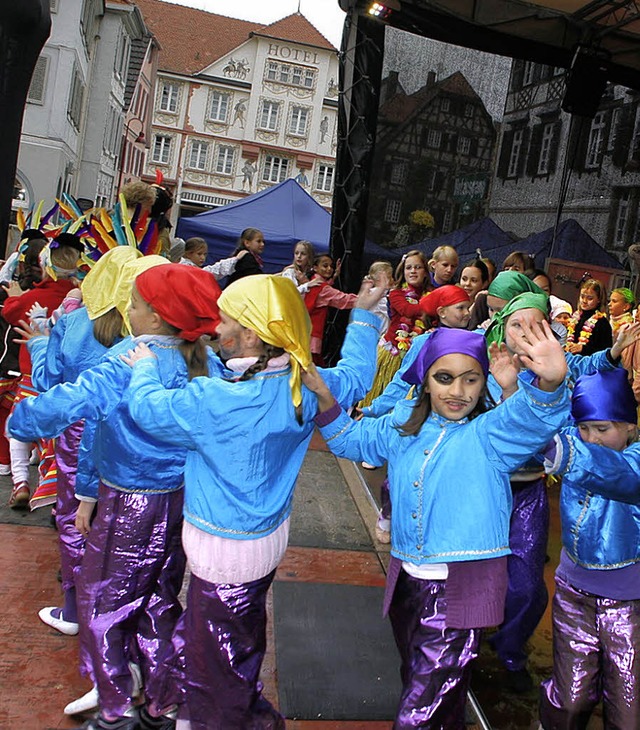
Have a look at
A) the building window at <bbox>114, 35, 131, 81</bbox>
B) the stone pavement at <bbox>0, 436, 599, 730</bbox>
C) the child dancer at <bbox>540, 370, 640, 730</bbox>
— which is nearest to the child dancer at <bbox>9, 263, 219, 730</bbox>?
the stone pavement at <bbox>0, 436, 599, 730</bbox>

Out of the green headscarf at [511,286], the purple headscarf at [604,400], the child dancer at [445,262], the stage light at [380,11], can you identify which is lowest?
the purple headscarf at [604,400]

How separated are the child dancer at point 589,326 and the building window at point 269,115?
3987cm

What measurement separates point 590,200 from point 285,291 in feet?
20.3

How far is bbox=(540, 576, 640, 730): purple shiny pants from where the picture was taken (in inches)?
99.7

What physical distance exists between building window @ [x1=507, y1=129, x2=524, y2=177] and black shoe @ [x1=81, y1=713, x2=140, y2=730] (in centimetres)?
657

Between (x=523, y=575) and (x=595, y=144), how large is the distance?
5.66m

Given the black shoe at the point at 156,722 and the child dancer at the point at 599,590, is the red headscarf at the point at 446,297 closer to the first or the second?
the child dancer at the point at 599,590

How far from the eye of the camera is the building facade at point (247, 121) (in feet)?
144

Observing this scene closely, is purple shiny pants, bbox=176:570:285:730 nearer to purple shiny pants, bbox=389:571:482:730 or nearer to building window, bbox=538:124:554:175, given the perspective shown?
purple shiny pants, bbox=389:571:482:730

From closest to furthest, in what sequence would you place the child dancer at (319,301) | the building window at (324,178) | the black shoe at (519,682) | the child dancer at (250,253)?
1. the black shoe at (519,682)
2. the child dancer at (250,253)
3. the child dancer at (319,301)
4. the building window at (324,178)

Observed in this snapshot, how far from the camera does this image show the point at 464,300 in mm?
4527

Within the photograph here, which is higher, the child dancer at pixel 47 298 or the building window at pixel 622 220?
the building window at pixel 622 220

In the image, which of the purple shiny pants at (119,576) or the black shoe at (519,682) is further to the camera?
the black shoe at (519,682)

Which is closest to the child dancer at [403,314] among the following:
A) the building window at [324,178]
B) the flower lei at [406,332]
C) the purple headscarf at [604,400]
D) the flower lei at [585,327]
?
the flower lei at [406,332]
